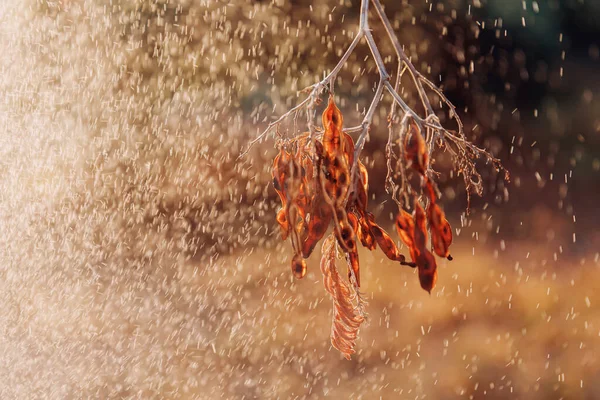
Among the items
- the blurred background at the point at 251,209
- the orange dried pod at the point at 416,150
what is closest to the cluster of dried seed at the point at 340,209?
the orange dried pod at the point at 416,150

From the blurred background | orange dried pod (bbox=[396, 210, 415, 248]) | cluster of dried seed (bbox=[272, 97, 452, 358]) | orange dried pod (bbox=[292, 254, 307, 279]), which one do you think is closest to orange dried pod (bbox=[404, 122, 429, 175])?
cluster of dried seed (bbox=[272, 97, 452, 358])

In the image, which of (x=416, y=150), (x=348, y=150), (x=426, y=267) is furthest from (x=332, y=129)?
(x=426, y=267)

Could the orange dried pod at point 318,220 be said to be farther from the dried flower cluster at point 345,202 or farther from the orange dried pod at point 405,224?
the orange dried pod at point 405,224

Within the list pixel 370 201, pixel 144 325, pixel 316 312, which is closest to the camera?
pixel 370 201

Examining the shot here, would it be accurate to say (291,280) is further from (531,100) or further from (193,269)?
(531,100)

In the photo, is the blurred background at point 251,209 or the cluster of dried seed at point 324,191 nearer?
the cluster of dried seed at point 324,191

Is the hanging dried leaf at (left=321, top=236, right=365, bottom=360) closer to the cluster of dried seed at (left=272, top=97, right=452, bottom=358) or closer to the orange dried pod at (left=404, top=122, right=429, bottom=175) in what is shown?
the cluster of dried seed at (left=272, top=97, right=452, bottom=358)

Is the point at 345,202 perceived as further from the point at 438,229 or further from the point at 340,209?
the point at 438,229

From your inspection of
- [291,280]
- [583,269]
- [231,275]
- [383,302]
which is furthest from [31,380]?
[583,269]
